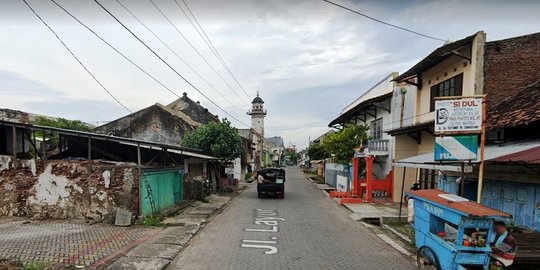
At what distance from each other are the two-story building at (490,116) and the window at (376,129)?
321cm

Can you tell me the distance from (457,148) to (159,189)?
11.0 m

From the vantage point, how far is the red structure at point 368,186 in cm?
1845

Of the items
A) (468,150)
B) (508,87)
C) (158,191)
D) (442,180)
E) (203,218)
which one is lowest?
(203,218)

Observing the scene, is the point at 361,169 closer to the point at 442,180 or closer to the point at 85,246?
the point at 442,180

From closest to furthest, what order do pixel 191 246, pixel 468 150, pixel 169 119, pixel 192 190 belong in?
pixel 468 150, pixel 191 246, pixel 192 190, pixel 169 119

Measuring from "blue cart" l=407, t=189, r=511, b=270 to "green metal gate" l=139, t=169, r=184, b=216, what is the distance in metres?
9.20

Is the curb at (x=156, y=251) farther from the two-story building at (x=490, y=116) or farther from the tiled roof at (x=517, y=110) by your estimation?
the tiled roof at (x=517, y=110)

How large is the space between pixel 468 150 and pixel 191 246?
691 centimetres

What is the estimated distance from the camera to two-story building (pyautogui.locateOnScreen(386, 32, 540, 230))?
8.05m

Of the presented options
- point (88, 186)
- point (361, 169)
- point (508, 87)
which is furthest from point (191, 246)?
point (361, 169)

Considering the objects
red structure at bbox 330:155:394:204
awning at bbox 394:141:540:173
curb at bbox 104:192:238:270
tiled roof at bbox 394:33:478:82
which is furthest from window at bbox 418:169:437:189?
curb at bbox 104:192:238:270

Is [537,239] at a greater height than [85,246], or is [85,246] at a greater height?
[537,239]

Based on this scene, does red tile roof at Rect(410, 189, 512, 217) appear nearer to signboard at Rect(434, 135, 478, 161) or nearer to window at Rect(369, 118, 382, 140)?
signboard at Rect(434, 135, 478, 161)

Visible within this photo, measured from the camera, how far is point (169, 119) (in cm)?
2702
